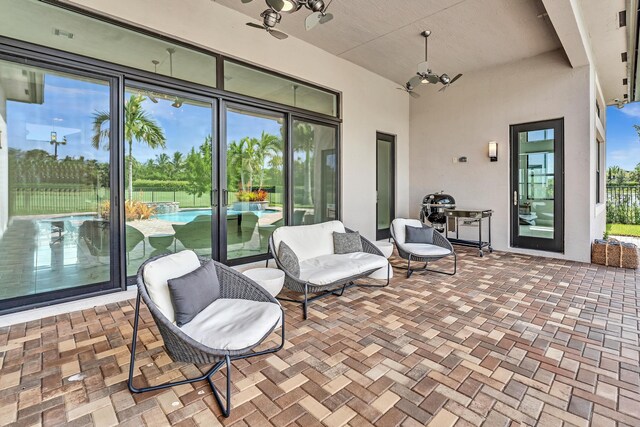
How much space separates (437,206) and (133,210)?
217 inches

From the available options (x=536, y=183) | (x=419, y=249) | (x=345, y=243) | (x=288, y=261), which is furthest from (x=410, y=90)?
(x=288, y=261)

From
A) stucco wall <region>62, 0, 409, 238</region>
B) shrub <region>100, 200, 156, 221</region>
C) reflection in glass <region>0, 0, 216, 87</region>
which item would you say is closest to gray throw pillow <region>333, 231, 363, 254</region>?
stucco wall <region>62, 0, 409, 238</region>

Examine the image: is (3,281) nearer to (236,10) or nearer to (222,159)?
(222,159)

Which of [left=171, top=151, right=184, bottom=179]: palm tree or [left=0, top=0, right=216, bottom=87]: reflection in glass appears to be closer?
[left=0, top=0, right=216, bottom=87]: reflection in glass

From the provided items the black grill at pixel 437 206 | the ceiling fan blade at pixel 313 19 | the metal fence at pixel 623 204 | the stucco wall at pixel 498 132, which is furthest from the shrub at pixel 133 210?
the metal fence at pixel 623 204

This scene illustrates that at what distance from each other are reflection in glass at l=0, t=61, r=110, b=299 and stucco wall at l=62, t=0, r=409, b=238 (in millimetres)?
987

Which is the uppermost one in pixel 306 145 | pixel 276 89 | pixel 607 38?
pixel 607 38

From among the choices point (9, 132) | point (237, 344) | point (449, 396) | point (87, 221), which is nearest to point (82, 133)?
point (9, 132)

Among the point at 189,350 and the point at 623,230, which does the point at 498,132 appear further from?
the point at 189,350

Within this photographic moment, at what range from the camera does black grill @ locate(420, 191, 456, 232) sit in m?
6.78

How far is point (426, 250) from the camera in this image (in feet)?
15.2

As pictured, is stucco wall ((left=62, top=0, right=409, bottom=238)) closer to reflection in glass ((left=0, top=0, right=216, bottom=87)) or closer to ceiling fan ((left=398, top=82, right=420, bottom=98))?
reflection in glass ((left=0, top=0, right=216, bottom=87))

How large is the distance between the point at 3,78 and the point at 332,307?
12.7ft

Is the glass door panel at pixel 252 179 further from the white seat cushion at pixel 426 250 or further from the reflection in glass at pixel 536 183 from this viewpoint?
the reflection in glass at pixel 536 183
